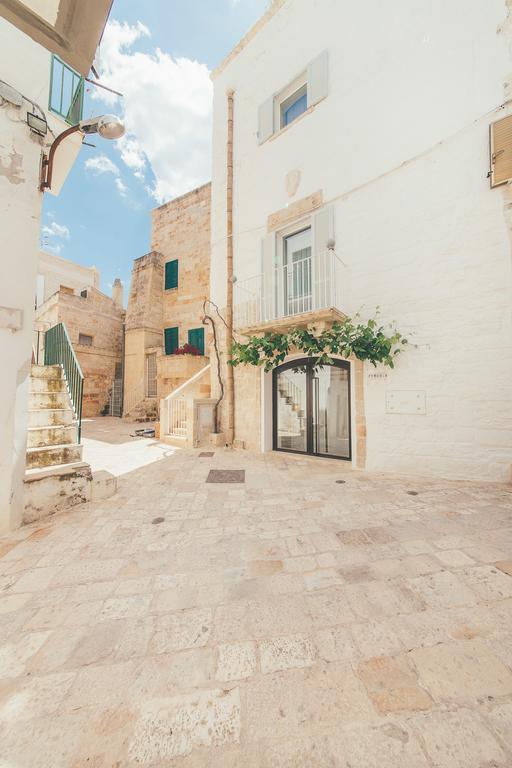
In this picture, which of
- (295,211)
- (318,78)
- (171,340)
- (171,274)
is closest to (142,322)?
(171,340)

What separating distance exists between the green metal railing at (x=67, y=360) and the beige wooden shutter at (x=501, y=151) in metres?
6.81

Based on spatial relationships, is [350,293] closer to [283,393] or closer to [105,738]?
[283,393]

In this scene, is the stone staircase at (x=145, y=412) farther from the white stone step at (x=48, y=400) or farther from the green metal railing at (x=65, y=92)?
the green metal railing at (x=65, y=92)

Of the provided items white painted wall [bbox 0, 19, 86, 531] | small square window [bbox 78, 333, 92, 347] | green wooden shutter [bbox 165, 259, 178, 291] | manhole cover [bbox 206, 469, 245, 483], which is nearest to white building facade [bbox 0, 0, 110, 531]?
white painted wall [bbox 0, 19, 86, 531]

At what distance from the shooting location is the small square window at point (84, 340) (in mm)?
15195

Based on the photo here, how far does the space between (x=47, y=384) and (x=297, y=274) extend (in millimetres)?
5277

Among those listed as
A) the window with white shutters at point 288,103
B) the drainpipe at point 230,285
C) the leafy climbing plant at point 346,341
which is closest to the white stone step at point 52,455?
the leafy climbing plant at point 346,341

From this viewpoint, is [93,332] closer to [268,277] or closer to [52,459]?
[268,277]

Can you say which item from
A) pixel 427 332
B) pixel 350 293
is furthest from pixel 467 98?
pixel 427 332

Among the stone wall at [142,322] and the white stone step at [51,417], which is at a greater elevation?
the stone wall at [142,322]

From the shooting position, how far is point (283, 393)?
24.2 ft

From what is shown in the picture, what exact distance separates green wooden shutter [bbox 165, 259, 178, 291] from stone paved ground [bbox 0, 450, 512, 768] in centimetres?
1283

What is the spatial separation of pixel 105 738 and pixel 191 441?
20.7ft

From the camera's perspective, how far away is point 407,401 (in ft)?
17.2
